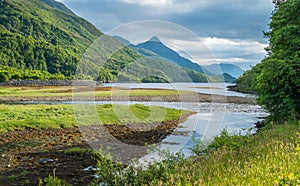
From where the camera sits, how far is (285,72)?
22.2 m

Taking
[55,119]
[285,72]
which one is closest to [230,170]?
[285,72]

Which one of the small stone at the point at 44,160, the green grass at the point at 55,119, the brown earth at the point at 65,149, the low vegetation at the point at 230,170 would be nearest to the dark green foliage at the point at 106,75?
the green grass at the point at 55,119

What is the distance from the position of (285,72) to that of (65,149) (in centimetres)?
1793

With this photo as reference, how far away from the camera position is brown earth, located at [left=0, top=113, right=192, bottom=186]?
1759cm

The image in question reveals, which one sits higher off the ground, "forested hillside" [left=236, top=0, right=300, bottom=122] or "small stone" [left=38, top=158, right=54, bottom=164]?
"forested hillside" [left=236, top=0, right=300, bottom=122]

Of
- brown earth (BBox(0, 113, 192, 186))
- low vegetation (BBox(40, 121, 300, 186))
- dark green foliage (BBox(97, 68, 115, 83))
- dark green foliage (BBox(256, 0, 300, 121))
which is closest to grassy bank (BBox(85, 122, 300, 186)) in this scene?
low vegetation (BBox(40, 121, 300, 186))

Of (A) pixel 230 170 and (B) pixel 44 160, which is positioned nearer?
(A) pixel 230 170

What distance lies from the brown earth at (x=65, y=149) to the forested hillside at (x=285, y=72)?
35.5 ft

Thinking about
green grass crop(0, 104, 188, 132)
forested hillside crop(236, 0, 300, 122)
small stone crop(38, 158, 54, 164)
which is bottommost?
small stone crop(38, 158, 54, 164)

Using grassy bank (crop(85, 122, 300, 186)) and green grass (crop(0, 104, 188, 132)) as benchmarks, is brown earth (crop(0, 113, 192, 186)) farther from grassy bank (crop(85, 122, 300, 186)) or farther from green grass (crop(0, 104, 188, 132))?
grassy bank (crop(85, 122, 300, 186))

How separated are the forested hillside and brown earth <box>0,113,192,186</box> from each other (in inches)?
426

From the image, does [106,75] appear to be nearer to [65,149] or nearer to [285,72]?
[65,149]

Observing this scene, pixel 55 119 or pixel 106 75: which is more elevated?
pixel 106 75

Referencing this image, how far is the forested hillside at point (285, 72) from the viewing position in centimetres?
A: 2211
